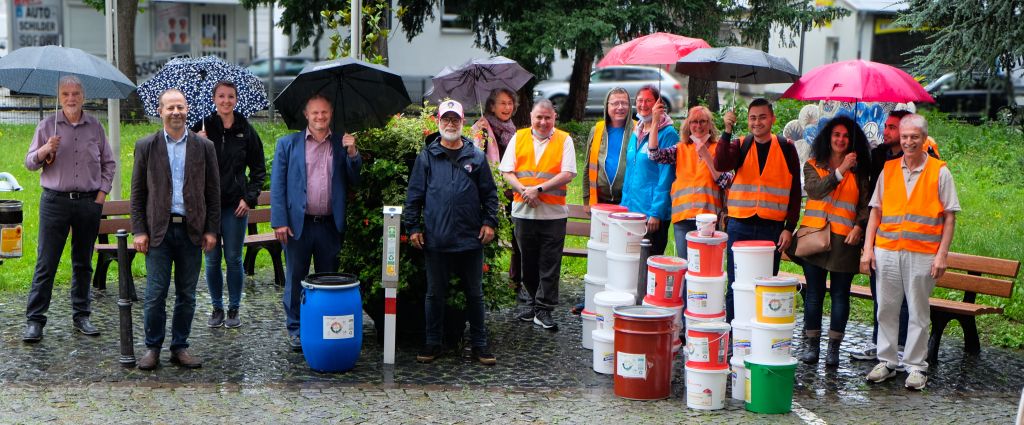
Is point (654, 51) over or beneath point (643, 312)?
over

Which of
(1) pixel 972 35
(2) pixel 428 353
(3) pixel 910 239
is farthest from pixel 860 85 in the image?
(1) pixel 972 35

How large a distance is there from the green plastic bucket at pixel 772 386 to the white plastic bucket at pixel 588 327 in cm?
156

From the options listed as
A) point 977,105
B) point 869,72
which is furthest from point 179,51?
point 869,72

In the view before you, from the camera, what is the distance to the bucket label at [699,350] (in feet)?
23.1

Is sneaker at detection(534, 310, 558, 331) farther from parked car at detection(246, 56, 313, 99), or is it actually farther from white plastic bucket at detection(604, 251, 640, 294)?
parked car at detection(246, 56, 313, 99)

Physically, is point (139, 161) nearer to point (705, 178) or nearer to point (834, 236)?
point (705, 178)

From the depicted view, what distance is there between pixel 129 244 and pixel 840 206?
6.38 meters

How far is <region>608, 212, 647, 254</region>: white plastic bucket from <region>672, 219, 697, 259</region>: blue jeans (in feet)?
1.24

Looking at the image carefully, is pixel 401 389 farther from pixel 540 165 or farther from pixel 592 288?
pixel 540 165

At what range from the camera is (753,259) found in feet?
24.0

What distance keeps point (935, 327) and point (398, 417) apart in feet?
13.6

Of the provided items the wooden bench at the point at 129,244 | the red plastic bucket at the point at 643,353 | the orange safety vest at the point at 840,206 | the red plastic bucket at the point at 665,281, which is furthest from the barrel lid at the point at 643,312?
the wooden bench at the point at 129,244

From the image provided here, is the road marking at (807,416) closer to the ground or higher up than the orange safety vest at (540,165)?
closer to the ground

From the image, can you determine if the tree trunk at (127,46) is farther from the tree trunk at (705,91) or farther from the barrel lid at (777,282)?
the barrel lid at (777,282)
